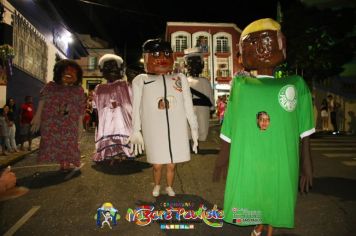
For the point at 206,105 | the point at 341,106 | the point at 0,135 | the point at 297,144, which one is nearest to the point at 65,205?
the point at 297,144

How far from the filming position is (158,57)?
14.8 ft

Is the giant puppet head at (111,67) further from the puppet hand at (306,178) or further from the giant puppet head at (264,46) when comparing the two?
the puppet hand at (306,178)

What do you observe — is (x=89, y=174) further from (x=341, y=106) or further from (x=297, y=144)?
(x=341, y=106)

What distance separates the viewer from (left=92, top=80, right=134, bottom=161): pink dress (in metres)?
6.92

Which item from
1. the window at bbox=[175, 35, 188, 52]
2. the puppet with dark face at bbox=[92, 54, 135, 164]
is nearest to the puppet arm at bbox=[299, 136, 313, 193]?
the puppet with dark face at bbox=[92, 54, 135, 164]

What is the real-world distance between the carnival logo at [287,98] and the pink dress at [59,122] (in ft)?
14.5

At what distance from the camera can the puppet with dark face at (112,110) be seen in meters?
6.86

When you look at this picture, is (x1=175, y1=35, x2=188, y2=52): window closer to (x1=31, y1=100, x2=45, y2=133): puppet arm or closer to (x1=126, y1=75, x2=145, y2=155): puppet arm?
(x1=31, y1=100, x2=45, y2=133): puppet arm

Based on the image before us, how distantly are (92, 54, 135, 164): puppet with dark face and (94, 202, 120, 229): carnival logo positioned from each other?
325 centimetres

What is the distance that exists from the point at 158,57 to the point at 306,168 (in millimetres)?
2394

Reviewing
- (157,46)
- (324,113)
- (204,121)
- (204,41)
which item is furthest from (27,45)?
(204,41)

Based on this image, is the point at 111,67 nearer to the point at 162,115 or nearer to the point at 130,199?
the point at 162,115

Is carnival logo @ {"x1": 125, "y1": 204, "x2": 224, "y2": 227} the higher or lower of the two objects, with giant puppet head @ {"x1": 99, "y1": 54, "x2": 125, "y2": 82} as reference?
lower

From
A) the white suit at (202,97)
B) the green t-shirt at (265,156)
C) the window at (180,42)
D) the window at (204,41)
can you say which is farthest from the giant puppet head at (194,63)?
the window at (180,42)
